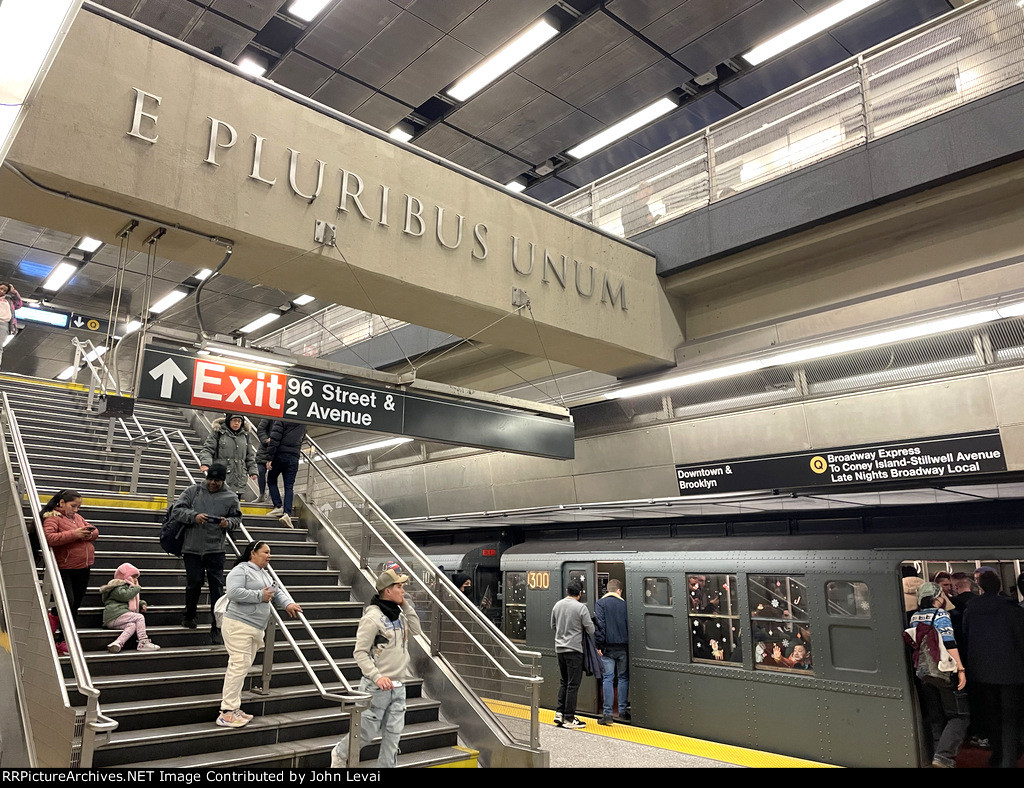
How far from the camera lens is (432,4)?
847 centimetres

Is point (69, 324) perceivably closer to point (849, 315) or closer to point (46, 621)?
point (46, 621)

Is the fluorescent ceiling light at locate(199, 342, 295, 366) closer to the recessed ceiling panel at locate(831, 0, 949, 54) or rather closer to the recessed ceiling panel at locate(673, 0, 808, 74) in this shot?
the recessed ceiling panel at locate(673, 0, 808, 74)

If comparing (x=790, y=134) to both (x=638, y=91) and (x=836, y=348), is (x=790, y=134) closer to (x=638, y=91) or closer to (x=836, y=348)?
(x=836, y=348)

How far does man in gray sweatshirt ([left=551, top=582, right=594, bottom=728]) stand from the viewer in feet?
31.0

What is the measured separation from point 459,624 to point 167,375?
3.94 m

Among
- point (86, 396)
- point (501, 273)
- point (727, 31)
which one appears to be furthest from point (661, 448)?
point (86, 396)

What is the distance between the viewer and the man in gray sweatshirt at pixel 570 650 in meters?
9.45

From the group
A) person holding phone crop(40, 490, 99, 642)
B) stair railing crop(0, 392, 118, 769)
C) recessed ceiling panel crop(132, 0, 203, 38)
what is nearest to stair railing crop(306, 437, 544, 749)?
person holding phone crop(40, 490, 99, 642)

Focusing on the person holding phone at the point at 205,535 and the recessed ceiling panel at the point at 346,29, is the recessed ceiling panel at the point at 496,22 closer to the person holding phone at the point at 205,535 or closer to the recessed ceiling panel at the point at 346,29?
the recessed ceiling panel at the point at 346,29

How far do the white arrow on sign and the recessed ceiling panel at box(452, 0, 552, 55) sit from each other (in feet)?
19.2

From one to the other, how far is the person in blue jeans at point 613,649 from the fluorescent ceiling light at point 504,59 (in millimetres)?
7510

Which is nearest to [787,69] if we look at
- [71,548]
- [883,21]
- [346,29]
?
[883,21]

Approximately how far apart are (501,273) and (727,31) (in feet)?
16.0

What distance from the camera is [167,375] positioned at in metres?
5.29
